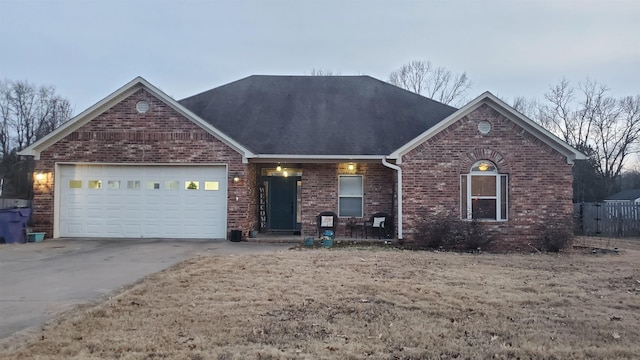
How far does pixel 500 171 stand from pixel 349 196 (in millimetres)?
4783

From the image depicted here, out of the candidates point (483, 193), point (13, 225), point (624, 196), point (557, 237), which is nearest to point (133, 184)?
point (13, 225)

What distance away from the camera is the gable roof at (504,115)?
42.3 feet

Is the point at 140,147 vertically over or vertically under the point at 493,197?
over

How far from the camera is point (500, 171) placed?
1316cm

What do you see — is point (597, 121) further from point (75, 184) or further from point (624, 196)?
point (75, 184)

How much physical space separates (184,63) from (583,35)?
703 inches

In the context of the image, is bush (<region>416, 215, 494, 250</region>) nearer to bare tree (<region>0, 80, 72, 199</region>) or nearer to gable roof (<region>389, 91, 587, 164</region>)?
gable roof (<region>389, 91, 587, 164</region>)

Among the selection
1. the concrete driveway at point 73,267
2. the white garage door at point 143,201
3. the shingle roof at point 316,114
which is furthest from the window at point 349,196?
the white garage door at point 143,201

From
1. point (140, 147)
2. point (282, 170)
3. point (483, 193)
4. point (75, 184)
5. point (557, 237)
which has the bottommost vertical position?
point (557, 237)

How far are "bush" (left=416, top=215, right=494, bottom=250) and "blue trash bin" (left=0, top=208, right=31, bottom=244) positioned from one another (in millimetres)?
11719

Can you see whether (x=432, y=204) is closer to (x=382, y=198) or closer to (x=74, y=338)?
(x=382, y=198)

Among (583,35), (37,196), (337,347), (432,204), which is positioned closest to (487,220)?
(432,204)

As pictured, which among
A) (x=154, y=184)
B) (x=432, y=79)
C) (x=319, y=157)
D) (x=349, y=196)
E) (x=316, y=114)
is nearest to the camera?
(x=319, y=157)

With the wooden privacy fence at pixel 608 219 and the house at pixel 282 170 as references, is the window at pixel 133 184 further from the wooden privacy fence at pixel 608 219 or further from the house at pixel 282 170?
the wooden privacy fence at pixel 608 219
